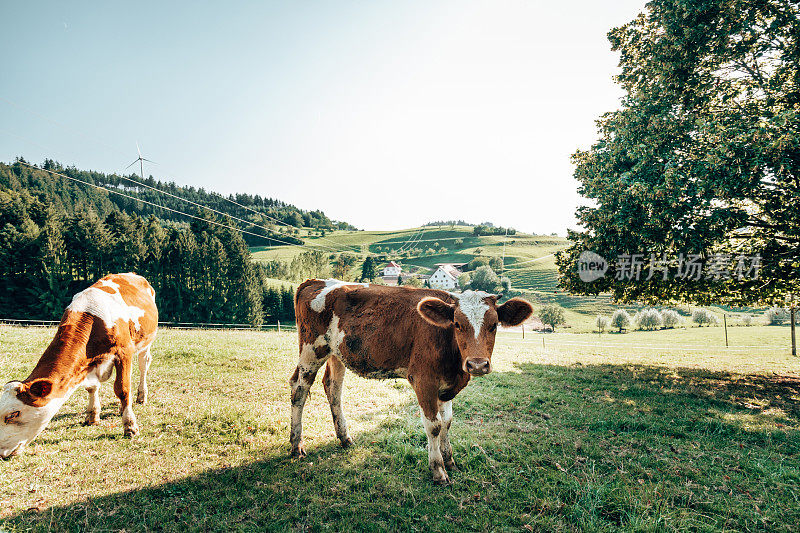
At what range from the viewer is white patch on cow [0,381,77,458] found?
4.66 metres

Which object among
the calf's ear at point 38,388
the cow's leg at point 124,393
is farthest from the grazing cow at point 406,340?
→ the calf's ear at point 38,388

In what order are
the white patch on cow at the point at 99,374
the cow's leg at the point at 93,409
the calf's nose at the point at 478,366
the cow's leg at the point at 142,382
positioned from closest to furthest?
the calf's nose at the point at 478,366
the white patch on cow at the point at 99,374
the cow's leg at the point at 93,409
the cow's leg at the point at 142,382

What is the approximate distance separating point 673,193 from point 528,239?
422ft

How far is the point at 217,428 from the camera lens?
254 inches

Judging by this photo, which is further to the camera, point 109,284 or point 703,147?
point 703,147

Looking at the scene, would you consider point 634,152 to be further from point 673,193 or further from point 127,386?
point 127,386

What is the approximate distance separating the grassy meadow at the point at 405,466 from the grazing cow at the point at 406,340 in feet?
2.28

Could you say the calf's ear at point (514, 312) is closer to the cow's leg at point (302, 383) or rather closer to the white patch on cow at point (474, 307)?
the white patch on cow at point (474, 307)

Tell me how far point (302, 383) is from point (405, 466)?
2196 millimetres

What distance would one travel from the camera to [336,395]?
6133 millimetres

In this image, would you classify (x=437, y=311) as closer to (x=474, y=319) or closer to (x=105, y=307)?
(x=474, y=319)

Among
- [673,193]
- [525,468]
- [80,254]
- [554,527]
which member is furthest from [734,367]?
[80,254]

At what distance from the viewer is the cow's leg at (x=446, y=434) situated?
521cm

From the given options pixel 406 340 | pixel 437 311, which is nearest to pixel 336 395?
pixel 406 340
